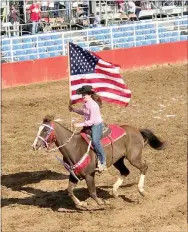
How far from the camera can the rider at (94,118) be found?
1111 cm

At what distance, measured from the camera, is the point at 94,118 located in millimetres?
11133

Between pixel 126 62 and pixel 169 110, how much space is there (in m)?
6.63

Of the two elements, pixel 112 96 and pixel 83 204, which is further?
pixel 112 96

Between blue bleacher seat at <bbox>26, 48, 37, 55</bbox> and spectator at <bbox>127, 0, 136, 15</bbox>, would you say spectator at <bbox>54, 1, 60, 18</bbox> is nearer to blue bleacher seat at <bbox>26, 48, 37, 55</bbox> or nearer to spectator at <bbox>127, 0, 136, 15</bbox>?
spectator at <bbox>127, 0, 136, 15</bbox>

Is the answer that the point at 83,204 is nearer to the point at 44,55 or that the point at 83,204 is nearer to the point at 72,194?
the point at 72,194

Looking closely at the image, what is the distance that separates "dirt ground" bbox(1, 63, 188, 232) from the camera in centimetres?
1098

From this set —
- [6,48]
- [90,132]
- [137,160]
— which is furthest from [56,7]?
[90,132]

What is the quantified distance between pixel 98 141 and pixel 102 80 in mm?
1738

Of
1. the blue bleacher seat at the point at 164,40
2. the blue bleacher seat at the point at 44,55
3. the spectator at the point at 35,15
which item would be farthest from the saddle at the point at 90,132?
the blue bleacher seat at the point at 164,40

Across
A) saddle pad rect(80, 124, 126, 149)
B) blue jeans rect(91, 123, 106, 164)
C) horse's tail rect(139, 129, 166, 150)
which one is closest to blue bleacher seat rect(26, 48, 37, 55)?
horse's tail rect(139, 129, 166, 150)

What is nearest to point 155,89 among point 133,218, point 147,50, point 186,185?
point 147,50

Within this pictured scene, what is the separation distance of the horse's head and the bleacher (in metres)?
12.9

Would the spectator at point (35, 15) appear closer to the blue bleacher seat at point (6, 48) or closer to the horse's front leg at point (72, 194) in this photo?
the blue bleacher seat at point (6, 48)

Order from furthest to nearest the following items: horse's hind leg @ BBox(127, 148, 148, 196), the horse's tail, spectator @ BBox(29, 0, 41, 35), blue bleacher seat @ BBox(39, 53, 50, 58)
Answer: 1. spectator @ BBox(29, 0, 41, 35)
2. blue bleacher seat @ BBox(39, 53, 50, 58)
3. the horse's tail
4. horse's hind leg @ BBox(127, 148, 148, 196)
